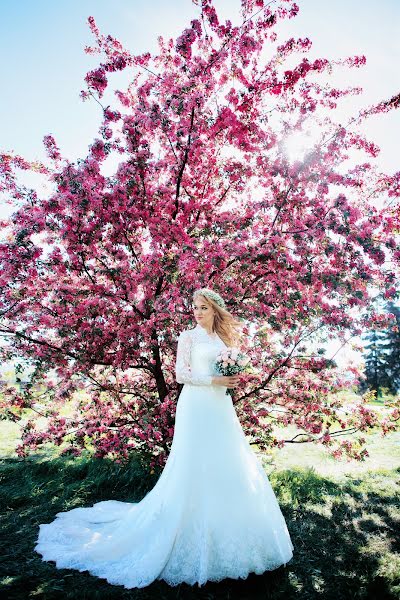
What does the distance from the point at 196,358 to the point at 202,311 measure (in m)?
0.58

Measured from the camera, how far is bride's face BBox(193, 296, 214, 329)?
4.41 metres

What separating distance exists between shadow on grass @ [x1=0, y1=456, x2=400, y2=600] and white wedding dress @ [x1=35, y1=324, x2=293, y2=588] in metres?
0.15

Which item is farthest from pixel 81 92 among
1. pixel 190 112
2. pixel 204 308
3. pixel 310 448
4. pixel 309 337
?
pixel 310 448

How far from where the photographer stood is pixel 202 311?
442cm

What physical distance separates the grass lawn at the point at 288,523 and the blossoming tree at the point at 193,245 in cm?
83

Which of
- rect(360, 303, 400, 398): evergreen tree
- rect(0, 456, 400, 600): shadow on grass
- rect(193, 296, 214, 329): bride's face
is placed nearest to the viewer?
Result: rect(0, 456, 400, 600): shadow on grass

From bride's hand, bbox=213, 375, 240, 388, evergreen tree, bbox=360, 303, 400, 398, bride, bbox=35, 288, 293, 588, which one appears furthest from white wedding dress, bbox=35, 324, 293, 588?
evergreen tree, bbox=360, 303, 400, 398

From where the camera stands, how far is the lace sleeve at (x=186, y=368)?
3.99 meters

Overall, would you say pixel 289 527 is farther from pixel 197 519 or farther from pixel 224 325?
pixel 224 325

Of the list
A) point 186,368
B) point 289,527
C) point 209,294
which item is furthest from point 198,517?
point 209,294

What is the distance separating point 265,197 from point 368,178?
164cm

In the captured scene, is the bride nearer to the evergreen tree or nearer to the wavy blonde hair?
the wavy blonde hair

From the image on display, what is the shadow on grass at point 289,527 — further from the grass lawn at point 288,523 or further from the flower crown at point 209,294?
the flower crown at point 209,294

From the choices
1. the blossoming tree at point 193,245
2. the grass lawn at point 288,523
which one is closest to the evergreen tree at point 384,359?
the grass lawn at point 288,523
